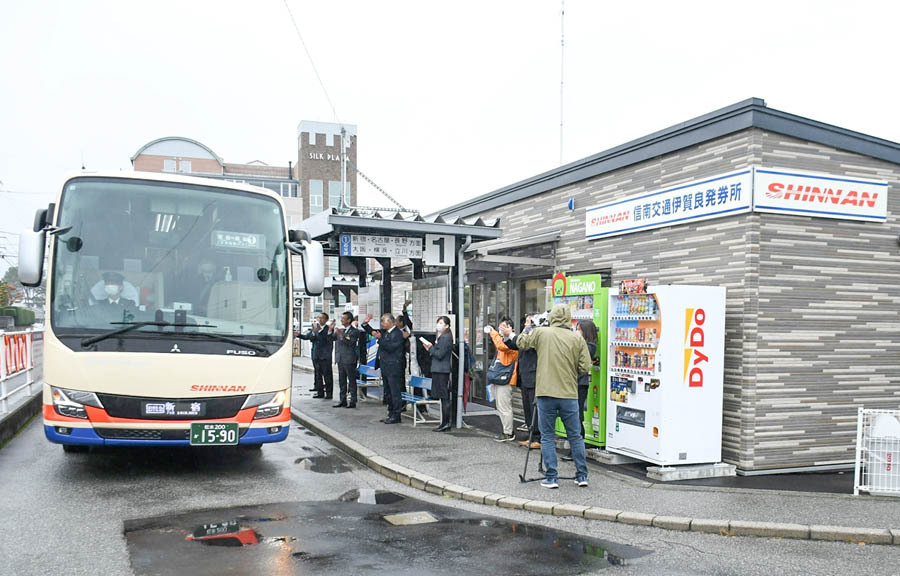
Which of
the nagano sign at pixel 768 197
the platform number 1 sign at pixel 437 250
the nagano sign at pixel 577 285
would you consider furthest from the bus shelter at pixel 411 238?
the nagano sign at pixel 768 197

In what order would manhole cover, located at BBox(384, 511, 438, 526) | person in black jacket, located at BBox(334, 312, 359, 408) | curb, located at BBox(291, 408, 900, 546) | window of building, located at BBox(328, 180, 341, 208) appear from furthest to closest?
window of building, located at BBox(328, 180, 341, 208), person in black jacket, located at BBox(334, 312, 359, 408), manhole cover, located at BBox(384, 511, 438, 526), curb, located at BBox(291, 408, 900, 546)

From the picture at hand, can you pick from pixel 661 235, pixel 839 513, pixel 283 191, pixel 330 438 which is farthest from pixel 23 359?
pixel 283 191

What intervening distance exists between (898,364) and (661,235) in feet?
11.2

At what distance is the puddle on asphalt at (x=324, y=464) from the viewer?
27.8ft

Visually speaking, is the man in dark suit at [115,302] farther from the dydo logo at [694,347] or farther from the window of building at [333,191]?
the window of building at [333,191]

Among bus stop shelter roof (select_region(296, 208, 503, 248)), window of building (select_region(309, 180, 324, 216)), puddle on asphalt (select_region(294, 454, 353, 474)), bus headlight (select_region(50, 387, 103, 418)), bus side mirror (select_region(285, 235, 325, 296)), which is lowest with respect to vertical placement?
puddle on asphalt (select_region(294, 454, 353, 474))

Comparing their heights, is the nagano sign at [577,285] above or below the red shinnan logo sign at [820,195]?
below

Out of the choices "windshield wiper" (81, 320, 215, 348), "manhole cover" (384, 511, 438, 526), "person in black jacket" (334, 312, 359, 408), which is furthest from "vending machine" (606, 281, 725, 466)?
"person in black jacket" (334, 312, 359, 408)

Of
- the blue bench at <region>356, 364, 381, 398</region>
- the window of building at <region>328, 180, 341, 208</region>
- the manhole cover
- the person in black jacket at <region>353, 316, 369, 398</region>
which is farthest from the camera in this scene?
the window of building at <region>328, 180, 341, 208</region>

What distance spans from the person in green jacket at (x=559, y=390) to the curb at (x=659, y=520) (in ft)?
2.30

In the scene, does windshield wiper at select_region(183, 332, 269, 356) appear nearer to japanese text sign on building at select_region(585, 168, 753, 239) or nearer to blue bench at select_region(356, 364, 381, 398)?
japanese text sign on building at select_region(585, 168, 753, 239)

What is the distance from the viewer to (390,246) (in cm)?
1076

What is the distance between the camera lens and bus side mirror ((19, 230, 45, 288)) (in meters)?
6.82

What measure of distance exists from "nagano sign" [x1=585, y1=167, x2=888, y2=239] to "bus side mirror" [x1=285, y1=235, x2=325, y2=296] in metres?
4.59
